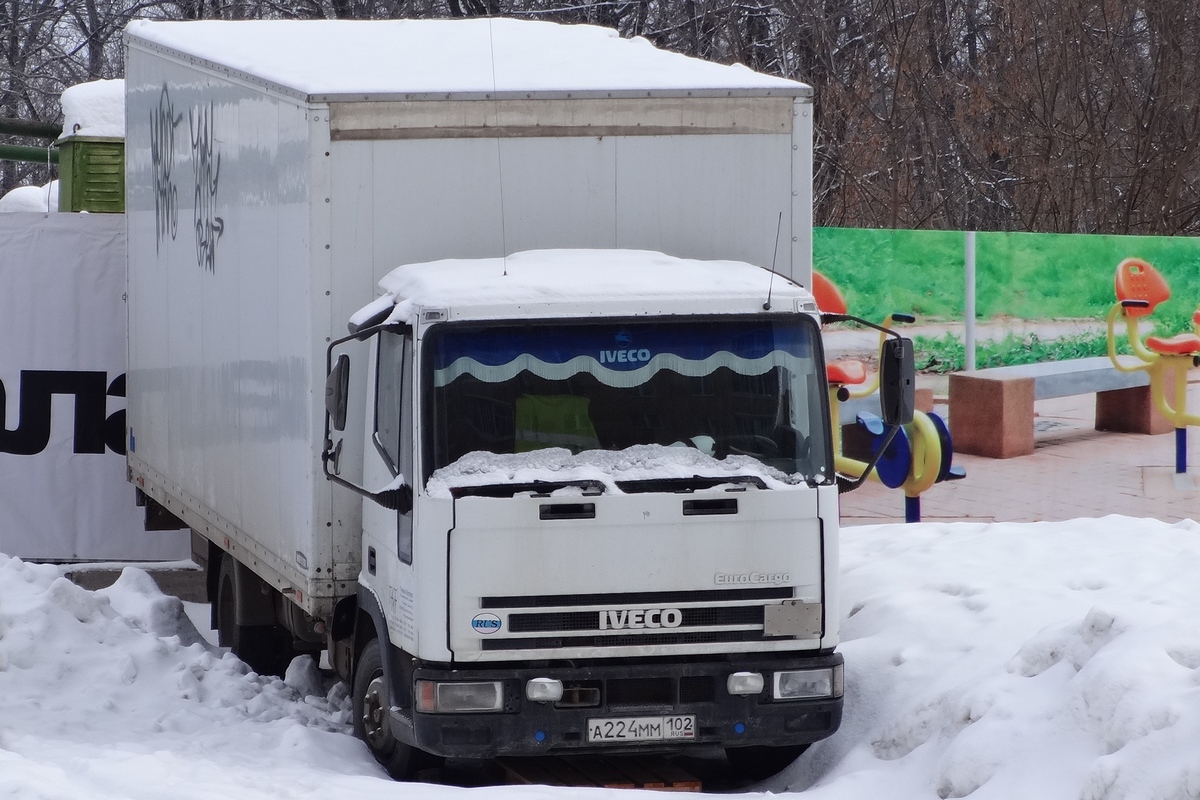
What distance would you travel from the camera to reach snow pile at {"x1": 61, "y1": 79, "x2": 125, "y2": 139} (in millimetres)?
15156

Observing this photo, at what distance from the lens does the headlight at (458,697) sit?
21.3ft

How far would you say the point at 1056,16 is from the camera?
998 inches

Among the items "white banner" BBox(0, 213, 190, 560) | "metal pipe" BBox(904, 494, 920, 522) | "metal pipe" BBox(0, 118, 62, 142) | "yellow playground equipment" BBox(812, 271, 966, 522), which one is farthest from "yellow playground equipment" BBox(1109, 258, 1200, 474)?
"metal pipe" BBox(0, 118, 62, 142)

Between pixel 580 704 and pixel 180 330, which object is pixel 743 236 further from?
pixel 180 330

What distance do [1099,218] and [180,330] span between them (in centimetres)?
1805

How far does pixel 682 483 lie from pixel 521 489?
642 mm

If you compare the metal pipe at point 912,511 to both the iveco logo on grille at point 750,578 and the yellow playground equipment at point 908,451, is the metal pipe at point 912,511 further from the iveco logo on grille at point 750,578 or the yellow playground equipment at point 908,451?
the iveco logo on grille at point 750,578

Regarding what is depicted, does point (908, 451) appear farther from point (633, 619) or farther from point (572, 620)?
point (572, 620)

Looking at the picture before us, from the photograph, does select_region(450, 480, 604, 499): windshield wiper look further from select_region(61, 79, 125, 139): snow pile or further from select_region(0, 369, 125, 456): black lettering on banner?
select_region(61, 79, 125, 139): snow pile

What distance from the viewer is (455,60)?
7980mm

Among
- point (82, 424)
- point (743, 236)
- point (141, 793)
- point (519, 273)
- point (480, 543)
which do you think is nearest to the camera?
point (141, 793)

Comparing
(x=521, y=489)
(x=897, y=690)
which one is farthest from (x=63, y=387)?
(x=897, y=690)

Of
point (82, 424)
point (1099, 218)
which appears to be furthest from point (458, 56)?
point (1099, 218)

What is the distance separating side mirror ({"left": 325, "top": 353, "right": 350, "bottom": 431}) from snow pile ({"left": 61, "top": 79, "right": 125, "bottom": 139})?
30.0 feet
